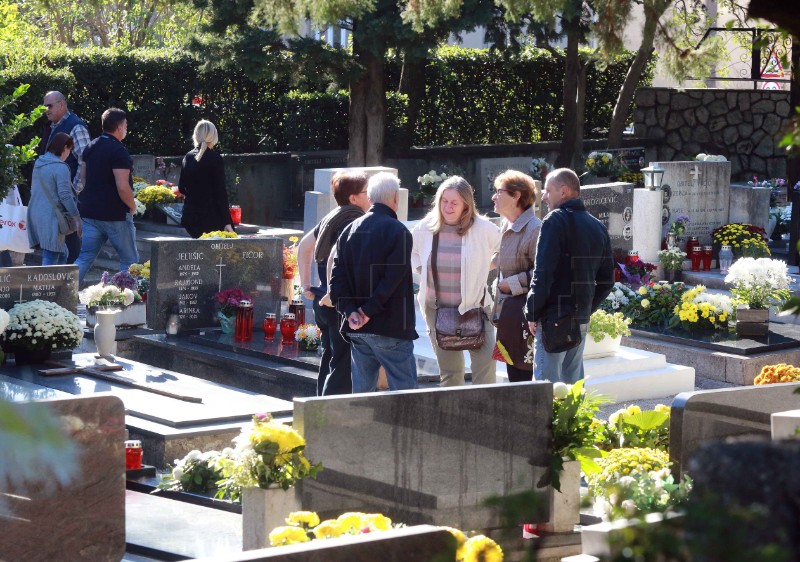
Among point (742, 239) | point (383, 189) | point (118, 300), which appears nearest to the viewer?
point (383, 189)

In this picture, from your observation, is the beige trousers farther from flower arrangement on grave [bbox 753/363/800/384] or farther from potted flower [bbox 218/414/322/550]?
potted flower [bbox 218/414/322/550]

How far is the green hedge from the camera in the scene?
19203mm

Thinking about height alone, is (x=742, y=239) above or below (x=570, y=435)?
above

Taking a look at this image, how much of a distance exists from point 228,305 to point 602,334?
2785mm

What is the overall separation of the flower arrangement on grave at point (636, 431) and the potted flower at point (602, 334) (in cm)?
279

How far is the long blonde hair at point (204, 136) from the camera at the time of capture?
1097 centimetres

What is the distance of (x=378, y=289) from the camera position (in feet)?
20.9

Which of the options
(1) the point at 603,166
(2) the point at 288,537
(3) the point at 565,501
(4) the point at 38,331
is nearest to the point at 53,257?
(4) the point at 38,331

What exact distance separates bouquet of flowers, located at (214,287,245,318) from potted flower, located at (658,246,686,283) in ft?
18.0

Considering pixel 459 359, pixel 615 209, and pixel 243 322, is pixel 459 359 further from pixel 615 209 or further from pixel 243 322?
pixel 615 209

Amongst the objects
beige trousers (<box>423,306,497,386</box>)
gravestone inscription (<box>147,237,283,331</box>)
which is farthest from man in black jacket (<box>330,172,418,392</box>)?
gravestone inscription (<box>147,237,283,331</box>)

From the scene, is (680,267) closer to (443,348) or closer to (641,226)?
(641,226)

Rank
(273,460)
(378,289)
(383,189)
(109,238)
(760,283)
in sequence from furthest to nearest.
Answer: (109,238)
(760,283)
(383,189)
(378,289)
(273,460)

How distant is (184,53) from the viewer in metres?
20.4
